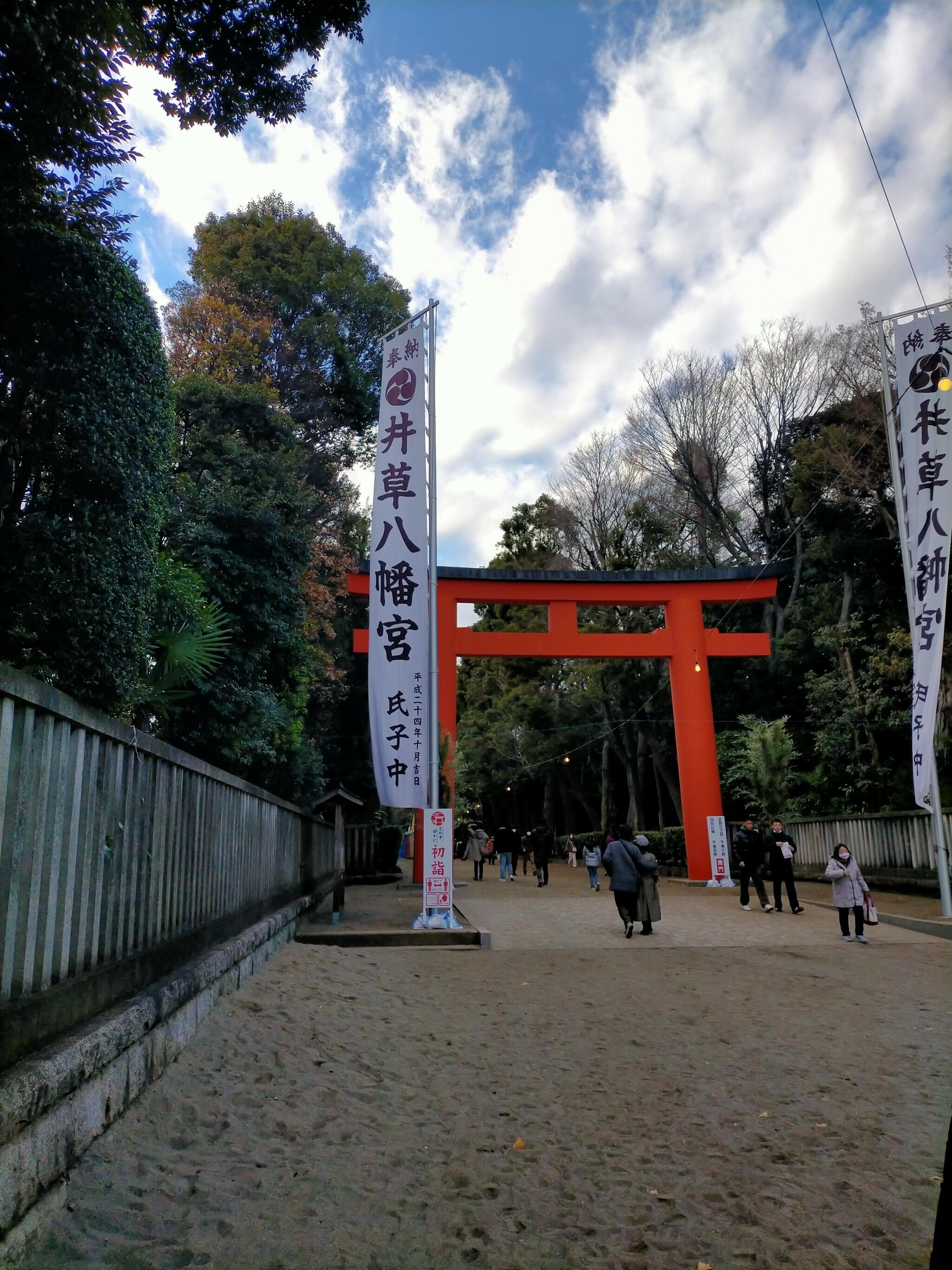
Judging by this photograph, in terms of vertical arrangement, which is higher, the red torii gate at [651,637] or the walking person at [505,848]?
the red torii gate at [651,637]

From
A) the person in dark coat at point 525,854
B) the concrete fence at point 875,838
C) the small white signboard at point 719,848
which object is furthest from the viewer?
the person in dark coat at point 525,854

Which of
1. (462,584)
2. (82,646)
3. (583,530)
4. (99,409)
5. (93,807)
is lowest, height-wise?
(93,807)

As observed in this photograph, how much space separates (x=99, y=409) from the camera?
517 cm

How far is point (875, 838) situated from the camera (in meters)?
16.0

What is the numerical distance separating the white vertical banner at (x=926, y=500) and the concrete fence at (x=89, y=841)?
29.0 feet

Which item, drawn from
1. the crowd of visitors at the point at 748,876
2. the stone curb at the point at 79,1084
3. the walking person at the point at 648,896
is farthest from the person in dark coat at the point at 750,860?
the stone curb at the point at 79,1084

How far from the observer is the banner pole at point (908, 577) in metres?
11.1

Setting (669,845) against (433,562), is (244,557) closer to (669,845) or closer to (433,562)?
(433,562)

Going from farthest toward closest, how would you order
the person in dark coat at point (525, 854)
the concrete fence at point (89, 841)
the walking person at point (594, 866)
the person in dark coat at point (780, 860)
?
1. the person in dark coat at point (525, 854)
2. the walking person at point (594, 866)
3. the person in dark coat at point (780, 860)
4. the concrete fence at point (89, 841)

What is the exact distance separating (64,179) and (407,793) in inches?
282

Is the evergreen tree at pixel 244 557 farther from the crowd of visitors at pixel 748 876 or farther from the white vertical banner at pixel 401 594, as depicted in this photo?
the crowd of visitors at pixel 748 876

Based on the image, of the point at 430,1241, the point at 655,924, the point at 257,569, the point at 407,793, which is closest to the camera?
the point at 430,1241

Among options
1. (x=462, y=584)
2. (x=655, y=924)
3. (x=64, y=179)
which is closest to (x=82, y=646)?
(x=64, y=179)

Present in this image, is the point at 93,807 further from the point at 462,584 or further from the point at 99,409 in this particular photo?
the point at 462,584
